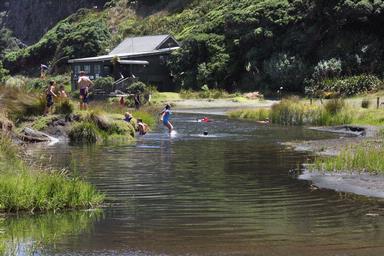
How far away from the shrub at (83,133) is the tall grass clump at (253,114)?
64.7ft

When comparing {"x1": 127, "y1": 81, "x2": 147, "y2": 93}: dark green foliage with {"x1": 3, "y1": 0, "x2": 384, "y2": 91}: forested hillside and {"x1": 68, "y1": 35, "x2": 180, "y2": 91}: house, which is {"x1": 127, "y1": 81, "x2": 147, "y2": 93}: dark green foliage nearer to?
{"x1": 68, "y1": 35, "x2": 180, "y2": 91}: house

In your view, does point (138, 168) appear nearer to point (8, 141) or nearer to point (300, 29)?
point (8, 141)

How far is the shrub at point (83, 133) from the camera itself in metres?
32.4

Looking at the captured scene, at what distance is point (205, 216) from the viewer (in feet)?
47.4

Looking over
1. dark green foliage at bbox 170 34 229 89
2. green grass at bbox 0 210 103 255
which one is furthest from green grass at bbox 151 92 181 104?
green grass at bbox 0 210 103 255

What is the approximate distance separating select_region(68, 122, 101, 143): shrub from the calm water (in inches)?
283

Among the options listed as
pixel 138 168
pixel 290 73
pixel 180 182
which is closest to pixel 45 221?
pixel 180 182

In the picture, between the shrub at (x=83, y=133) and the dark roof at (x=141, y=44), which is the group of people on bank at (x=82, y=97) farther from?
the dark roof at (x=141, y=44)

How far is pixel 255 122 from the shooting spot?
A: 48625 millimetres

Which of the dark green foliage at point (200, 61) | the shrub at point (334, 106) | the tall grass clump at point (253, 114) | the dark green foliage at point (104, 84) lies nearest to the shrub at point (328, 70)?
the dark green foliage at point (200, 61)

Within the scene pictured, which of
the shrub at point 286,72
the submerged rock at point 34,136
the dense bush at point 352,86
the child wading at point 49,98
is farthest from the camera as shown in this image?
the shrub at point 286,72

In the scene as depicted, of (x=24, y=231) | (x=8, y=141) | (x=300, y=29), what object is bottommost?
(x=24, y=231)

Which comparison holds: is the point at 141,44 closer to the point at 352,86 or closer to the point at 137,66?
the point at 137,66

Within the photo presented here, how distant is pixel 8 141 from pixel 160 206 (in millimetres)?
4634
